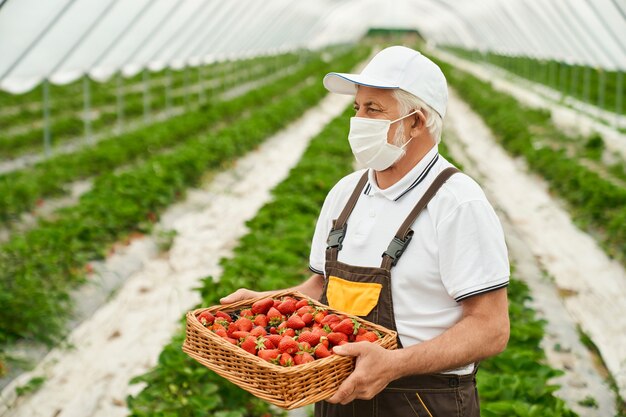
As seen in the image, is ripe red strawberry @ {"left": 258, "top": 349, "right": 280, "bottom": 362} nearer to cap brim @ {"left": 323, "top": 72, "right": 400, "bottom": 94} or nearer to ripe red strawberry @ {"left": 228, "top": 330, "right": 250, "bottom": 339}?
ripe red strawberry @ {"left": 228, "top": 330, "right": 250, "bottom": 339}

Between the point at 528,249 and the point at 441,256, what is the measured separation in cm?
545

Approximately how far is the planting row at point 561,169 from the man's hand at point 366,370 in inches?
211

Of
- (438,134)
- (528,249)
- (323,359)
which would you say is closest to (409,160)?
(438,134)

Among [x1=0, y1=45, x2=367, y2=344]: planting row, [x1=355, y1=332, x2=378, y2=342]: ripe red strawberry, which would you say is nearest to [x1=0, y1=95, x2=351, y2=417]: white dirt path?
[x1=0, y1=45, x2=367, y2=344]: planting row

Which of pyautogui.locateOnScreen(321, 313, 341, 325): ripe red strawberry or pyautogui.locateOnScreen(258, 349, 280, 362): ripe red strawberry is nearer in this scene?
pyautogui.locateOnScreen(258, 349, 280, 362): ripe red strawberry

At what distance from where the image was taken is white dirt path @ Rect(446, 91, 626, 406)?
16.8 ft

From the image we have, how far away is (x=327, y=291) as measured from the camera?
83.1 inches

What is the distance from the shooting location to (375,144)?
2.00 metres

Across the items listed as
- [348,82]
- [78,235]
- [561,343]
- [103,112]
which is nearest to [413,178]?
[348,82]

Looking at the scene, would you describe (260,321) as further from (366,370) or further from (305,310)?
(366,370)

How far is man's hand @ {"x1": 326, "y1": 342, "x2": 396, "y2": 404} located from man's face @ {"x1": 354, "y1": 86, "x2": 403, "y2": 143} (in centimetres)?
57

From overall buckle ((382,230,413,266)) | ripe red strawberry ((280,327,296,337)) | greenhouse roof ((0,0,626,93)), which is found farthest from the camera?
greenhouse roof ((0,0,626,93))

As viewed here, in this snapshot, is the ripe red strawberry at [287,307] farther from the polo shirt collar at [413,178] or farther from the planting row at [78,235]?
the planting row at [78,235]

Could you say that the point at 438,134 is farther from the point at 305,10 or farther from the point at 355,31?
the point at 355,31
